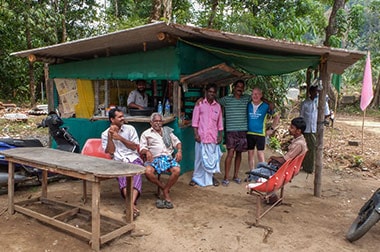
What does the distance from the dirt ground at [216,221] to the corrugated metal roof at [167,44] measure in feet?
6.58

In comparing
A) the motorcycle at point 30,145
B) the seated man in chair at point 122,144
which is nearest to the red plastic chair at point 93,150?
the seated man in chair at point 122,144

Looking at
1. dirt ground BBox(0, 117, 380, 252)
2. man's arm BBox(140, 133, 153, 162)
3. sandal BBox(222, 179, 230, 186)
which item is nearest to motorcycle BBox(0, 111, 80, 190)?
dirt ground BBox(0, 117, 380, 252)

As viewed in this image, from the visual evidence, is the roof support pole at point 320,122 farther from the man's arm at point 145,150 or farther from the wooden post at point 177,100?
the man's arm at point 145,150

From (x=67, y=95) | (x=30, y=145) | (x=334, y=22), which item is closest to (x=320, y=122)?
(x=30, y=145)

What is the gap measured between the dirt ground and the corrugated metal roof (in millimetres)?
2004

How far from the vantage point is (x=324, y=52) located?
430 centimetres

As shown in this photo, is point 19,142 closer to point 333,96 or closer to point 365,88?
point 365,88

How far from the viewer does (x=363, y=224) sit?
326cm

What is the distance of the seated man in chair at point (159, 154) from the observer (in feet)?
14.1

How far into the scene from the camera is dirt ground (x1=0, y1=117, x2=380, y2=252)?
3307 mm

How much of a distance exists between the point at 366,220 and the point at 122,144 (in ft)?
Result: 9.61

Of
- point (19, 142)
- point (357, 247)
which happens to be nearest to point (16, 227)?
point (19, 142)

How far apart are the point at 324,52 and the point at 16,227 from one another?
425cm

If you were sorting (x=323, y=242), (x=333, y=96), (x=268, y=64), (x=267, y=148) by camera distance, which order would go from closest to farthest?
(x=323, y=242) → (x=268, y=64) → (x=267, y=148) → (x=333, y=96)
